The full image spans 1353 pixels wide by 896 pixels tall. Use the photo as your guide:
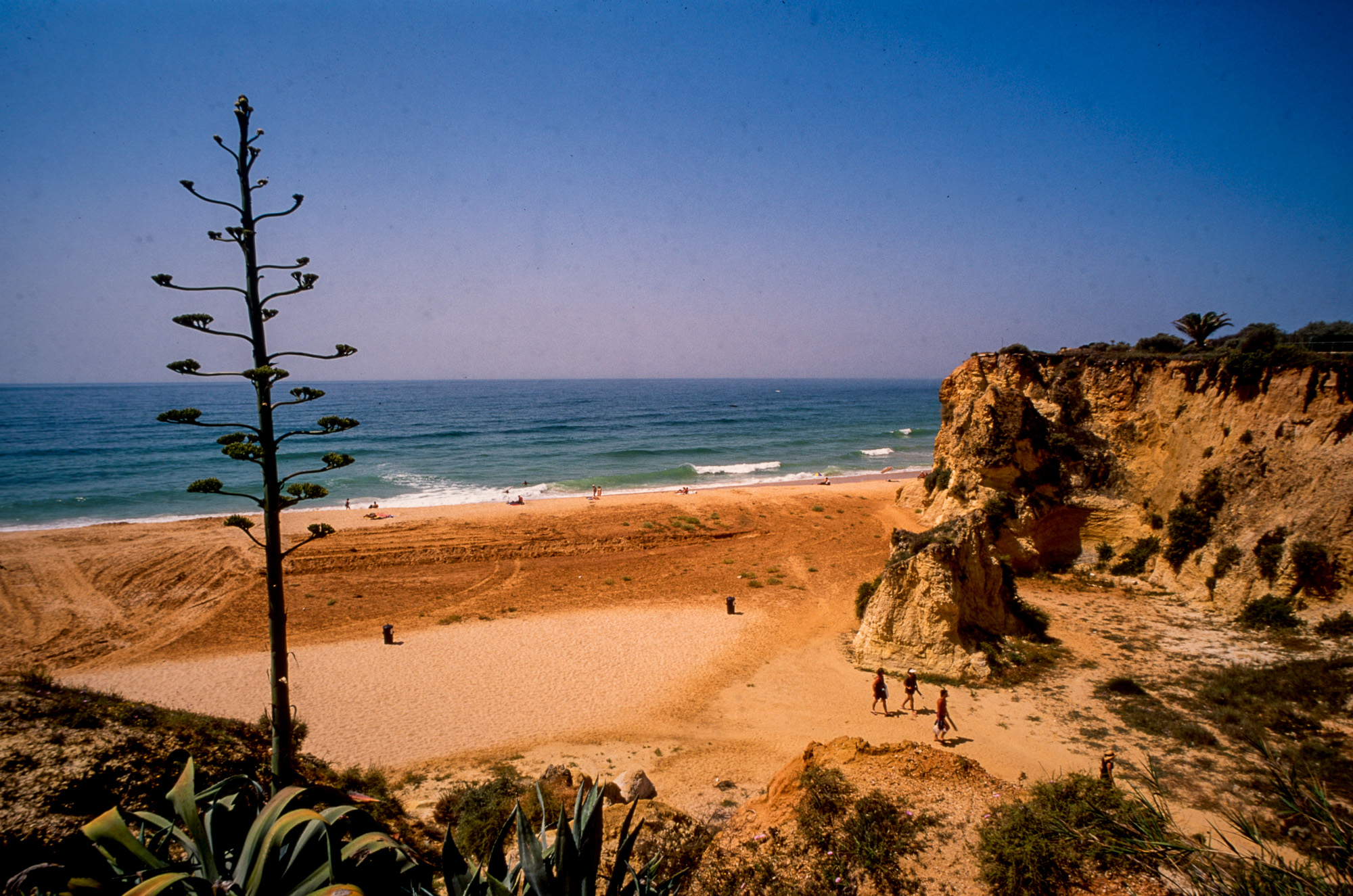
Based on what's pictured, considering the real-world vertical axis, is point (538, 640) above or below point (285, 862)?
below

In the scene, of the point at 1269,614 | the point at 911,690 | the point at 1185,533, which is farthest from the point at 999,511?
the point at 911,690

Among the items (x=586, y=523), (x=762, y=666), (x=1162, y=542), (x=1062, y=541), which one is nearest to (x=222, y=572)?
(x=586, y=523)

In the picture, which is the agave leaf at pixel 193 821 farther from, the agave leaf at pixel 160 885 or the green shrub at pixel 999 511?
the green shrub at pixel 999 511

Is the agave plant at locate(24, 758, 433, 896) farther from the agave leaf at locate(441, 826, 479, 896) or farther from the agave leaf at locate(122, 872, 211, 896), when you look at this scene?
the agave leaf at locate(441, 826, 479, 896)

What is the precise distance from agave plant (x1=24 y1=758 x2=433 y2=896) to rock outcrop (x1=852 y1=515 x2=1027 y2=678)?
40.8 feet

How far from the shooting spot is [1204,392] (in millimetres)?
18031

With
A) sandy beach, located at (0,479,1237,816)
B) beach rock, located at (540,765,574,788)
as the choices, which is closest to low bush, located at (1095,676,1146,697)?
sandy beach, located at (0,479,1237,816)

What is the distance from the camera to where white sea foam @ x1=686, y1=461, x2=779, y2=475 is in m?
47.1

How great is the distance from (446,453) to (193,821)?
53.4 metres

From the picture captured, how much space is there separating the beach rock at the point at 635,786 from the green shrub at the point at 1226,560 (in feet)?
54.2

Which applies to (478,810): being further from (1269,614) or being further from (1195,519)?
(1195,519)

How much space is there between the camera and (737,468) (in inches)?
1925

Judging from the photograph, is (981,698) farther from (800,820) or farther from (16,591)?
(16,591)

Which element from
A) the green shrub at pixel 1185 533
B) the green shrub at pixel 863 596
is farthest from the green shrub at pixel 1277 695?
the green shrub at pixel 863 596
